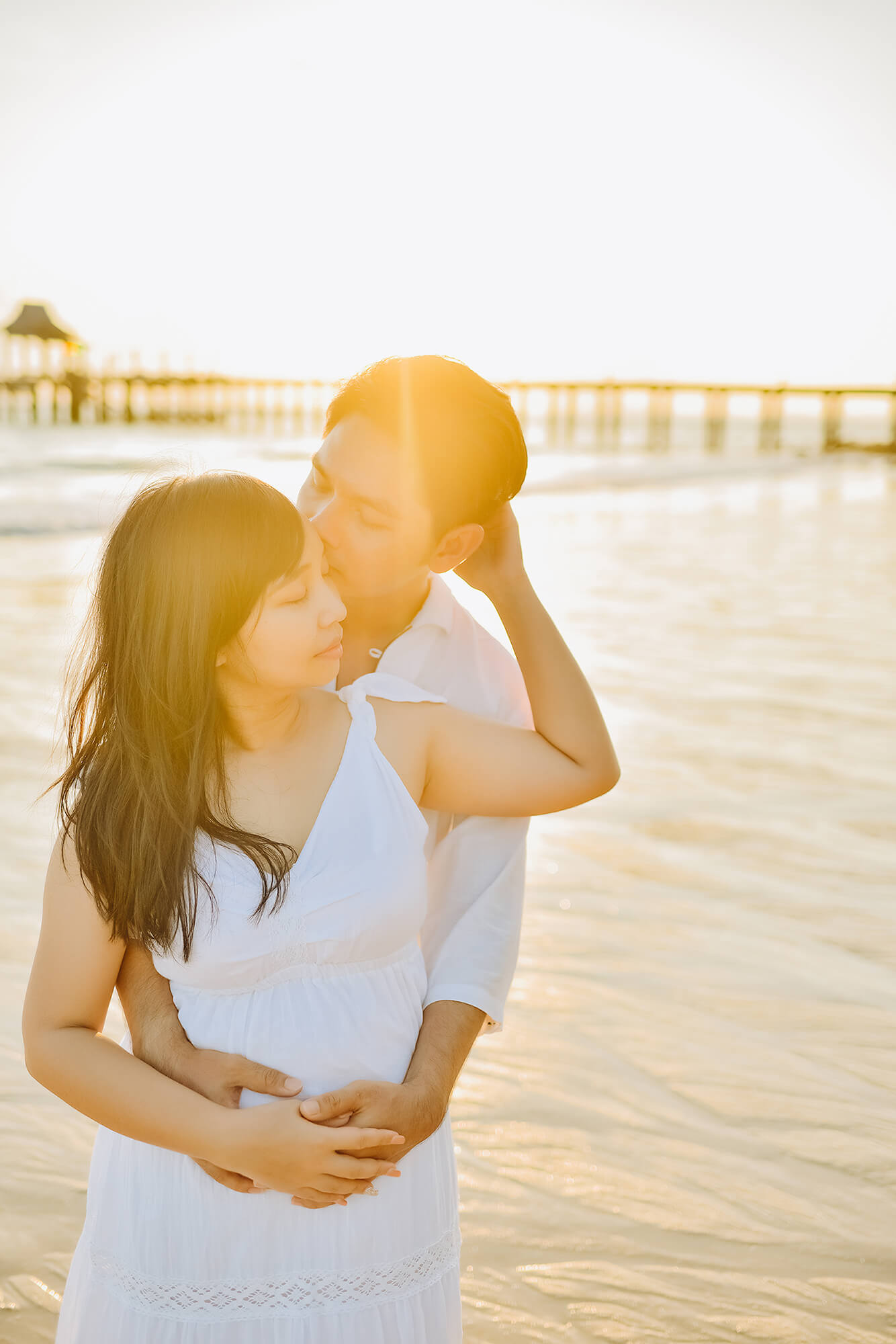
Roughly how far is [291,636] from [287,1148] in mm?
673

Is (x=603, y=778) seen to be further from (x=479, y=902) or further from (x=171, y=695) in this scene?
(x=171, y=695)

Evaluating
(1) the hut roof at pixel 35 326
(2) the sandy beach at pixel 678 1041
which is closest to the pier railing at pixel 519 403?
(1) the hut roof at pixel 35 326

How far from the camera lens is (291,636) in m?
1.68

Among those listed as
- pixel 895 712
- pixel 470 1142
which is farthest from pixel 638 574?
pixel 470 1142

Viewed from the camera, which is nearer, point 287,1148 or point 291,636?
point 287,1148

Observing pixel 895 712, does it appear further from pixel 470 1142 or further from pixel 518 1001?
pixel 470 1142

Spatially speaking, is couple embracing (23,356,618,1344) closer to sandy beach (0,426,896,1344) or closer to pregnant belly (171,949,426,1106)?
pregnant belly (171,949,426,1106)

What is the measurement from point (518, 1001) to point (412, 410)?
2.51 m

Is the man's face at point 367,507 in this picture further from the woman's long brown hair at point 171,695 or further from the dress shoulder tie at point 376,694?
the woman's long brown hair at point 171,695

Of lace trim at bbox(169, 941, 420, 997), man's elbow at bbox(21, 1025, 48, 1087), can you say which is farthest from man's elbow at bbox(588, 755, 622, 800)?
man's elbow at bbox(21, 1025, 48, 1087)

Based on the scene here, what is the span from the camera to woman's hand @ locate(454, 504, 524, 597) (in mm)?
2188

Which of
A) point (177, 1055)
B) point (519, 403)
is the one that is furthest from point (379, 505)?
point (519, 403)

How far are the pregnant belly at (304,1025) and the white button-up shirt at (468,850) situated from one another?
0.77ft

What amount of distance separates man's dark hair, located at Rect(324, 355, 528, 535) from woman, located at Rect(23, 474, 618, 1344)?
15.9 inches
